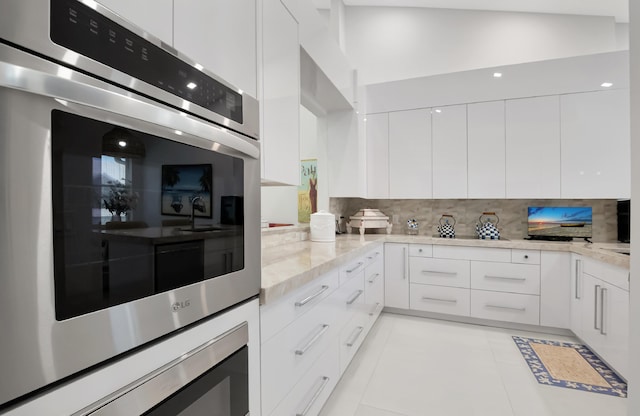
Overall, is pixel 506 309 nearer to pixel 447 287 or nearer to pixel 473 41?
pixel 447 287

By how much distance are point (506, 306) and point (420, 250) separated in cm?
90

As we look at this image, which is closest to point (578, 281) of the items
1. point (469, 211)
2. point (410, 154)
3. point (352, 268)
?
point (469, 211)

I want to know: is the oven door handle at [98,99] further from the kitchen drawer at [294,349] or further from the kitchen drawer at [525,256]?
the kitchen drawer at [525,256]

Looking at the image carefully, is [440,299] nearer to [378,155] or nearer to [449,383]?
[449,383]

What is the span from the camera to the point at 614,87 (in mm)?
2748

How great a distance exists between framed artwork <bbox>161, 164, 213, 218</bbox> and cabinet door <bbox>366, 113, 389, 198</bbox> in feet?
9.52

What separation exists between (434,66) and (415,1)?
76cm

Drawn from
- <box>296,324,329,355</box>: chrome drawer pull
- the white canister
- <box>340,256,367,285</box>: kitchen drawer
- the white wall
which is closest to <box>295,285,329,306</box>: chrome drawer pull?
<box>296,324,329,355</box>: chrome drawer pull

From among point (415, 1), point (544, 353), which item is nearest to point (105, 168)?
point (544, 353)

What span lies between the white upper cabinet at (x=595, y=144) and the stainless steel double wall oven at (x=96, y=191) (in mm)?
3287

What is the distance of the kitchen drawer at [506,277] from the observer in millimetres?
2816

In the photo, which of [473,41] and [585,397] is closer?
[585,397]

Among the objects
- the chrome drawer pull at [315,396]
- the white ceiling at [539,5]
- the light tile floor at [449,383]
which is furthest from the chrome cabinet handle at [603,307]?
the white ceiling at [539,5]

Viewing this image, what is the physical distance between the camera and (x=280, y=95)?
172 centimetres
